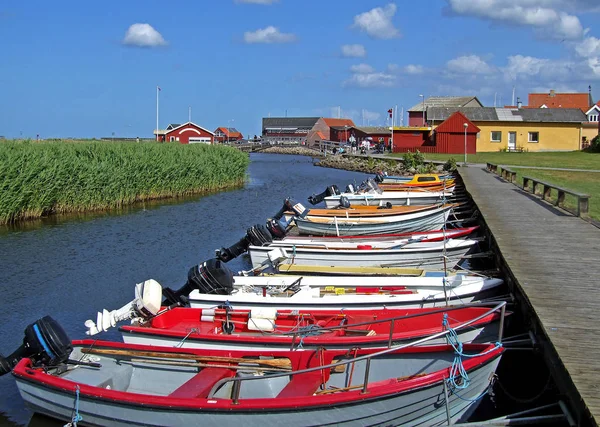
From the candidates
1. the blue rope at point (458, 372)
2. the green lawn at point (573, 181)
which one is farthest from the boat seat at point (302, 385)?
the green lawn at point (573, 181)

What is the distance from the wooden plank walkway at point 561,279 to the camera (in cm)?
709

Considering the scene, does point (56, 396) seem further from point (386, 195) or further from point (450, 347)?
point (386, 195)

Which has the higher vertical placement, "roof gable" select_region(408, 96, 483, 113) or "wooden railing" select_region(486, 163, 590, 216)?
"roof gable" select_region(408, 96, 483, 113)

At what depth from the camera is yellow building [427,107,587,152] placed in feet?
204

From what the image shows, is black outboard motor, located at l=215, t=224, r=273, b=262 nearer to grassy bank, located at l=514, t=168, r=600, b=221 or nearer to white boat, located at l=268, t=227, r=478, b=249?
white boat, located at l=268, t=227, r=478, b=249

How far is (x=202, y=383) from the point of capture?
28.3 feet

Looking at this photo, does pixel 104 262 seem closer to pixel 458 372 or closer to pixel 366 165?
pixel 458 372

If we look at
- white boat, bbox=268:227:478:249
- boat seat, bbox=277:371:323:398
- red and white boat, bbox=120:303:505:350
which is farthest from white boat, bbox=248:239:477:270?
boat seat, bbox=277:371:323:398

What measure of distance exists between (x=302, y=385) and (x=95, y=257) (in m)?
13.8

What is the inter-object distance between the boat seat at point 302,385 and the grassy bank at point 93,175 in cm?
2014

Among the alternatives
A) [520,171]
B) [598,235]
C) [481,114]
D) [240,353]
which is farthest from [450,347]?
[481,114]

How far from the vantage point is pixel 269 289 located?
12.2 m

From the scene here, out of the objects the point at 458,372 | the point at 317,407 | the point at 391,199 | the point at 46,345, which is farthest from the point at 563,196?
the point at 46,345

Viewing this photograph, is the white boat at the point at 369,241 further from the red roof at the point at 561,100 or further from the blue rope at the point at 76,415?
the red roof at the point at 561,100
